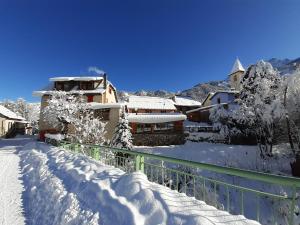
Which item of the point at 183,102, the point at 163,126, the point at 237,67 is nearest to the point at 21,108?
the point at 183,102

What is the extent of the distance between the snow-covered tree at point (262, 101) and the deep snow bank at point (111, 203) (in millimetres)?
20776

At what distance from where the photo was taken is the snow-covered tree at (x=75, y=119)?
28.0m

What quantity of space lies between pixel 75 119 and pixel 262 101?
19.9 metres

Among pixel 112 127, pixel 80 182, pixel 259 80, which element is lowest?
pixel 80 182

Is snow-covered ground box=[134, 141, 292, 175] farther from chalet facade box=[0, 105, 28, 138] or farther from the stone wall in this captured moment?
chalet facade box=[0, 105, 28, 138]

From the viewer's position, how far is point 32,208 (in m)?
6.87

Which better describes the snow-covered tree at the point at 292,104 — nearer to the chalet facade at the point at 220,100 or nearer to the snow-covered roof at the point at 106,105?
the chalet facade at the point at 220,100

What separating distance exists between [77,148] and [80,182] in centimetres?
819

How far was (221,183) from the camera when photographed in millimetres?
4859

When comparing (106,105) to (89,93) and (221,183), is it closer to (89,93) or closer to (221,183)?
(89,93)

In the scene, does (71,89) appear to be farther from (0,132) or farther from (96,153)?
(96,153)

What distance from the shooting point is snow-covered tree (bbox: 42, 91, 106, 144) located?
92.0 feet

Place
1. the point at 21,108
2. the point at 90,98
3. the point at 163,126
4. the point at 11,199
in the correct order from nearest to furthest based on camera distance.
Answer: the point at 11,199 < the point at 163,126 < the point at 90,98 < the point at 21,108

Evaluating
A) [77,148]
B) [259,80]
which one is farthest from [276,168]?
[77,148]
